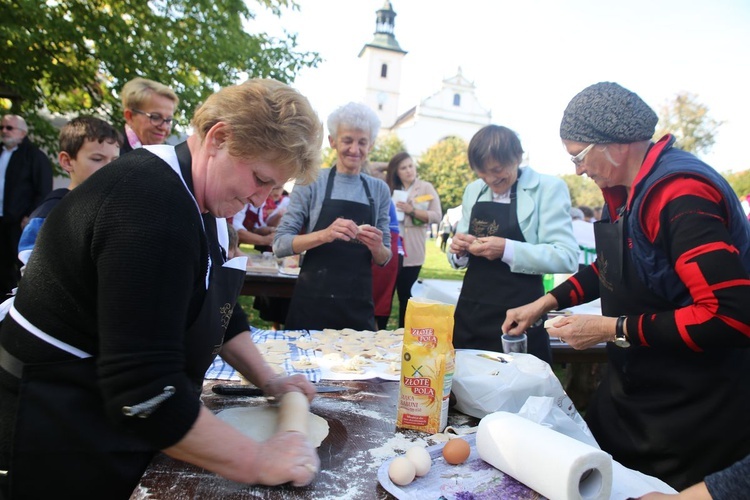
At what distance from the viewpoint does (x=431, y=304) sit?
1.28 m

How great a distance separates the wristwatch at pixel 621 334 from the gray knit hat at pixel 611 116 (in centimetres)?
60

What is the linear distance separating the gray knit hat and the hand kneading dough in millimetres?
1278

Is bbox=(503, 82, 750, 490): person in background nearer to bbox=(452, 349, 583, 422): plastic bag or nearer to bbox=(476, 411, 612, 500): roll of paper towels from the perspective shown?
bbox=(452, 349, 583, 422): plastic bag

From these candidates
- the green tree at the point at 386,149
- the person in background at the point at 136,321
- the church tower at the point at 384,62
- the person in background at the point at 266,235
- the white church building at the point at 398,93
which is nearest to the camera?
the person in background at the point at 136,321

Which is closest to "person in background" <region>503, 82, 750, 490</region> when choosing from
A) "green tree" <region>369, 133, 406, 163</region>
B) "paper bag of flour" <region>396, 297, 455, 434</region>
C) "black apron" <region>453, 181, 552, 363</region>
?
"paper bag of flour" <region>396, 297, 455, 434</region>

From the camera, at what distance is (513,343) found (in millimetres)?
2057

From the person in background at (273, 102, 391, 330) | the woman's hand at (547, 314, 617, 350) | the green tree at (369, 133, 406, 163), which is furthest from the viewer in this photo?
the green tree at (369, 133, 406, 163)

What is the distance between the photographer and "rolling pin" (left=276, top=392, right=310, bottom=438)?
1.14 metres

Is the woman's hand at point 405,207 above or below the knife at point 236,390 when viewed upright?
above

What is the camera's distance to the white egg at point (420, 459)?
3.59ft

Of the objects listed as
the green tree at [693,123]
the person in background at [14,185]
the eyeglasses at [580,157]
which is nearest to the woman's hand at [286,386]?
the eyeglasses at [580,157]

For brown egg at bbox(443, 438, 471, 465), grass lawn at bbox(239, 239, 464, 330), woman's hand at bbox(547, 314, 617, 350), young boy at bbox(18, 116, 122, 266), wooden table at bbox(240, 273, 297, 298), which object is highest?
young boy at bbox(18, 116, 122, 266)

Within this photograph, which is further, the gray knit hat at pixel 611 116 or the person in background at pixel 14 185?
the person in background at pixel 14 185

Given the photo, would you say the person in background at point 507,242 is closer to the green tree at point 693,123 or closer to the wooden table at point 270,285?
the wooden table at point 270,285
